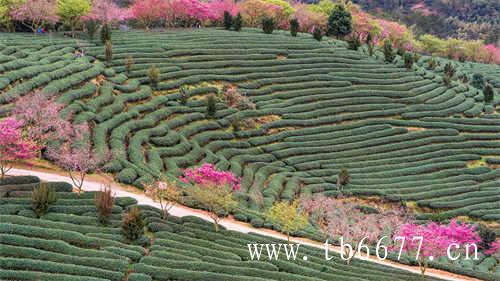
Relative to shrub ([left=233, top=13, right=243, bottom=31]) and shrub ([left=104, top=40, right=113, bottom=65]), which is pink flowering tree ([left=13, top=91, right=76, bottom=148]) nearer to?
shrub ([left=104, top=40, right=113, bottom=65])

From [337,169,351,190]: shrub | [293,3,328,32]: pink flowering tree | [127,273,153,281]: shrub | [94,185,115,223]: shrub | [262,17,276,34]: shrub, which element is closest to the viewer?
[127,273,153,281]: shrub

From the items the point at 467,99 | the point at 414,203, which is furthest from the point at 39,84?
the point at 467,99

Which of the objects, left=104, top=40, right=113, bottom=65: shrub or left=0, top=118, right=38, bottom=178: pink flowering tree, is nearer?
left=0, top=118, right=38, bottom=178: pink flowering tree

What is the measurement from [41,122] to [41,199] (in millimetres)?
8850

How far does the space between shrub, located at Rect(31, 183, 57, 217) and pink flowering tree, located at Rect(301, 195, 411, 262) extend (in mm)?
15705

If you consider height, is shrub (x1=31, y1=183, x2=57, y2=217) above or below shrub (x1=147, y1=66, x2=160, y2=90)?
below

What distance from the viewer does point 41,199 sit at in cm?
2889

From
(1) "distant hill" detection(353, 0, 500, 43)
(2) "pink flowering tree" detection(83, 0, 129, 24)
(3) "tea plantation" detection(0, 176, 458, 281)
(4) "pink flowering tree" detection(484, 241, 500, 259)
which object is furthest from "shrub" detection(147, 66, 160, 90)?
(1) "distant hill" detection(353, 0, 500, 43)

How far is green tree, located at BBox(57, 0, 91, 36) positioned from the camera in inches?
2630

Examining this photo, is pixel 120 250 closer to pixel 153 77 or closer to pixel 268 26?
pixel 153 77

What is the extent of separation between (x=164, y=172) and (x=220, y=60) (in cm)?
2733

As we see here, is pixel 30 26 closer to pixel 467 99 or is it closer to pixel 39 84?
pixel 39 84

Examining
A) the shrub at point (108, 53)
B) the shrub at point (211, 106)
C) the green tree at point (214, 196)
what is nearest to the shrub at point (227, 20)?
the shrub at point (108, 53)

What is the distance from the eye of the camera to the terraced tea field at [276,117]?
45.7m
